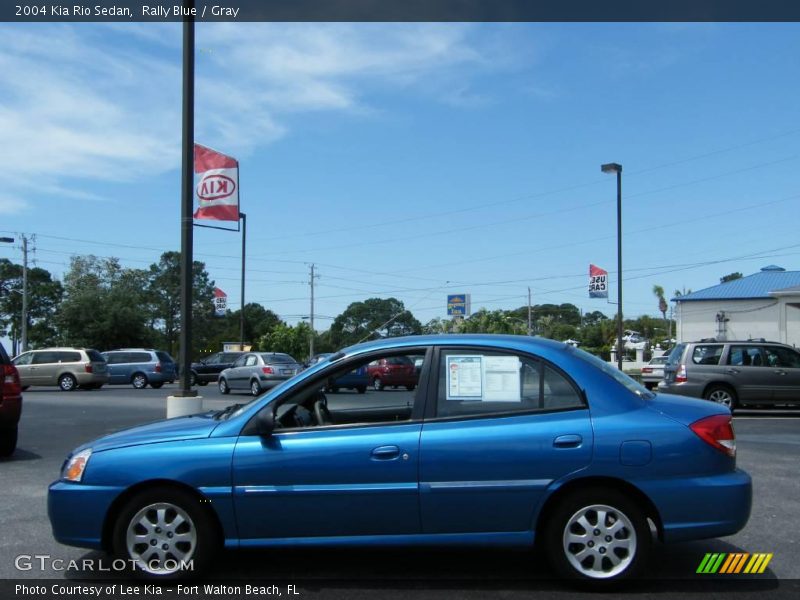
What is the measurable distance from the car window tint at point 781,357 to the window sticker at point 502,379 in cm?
1412

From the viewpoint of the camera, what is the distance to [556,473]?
4809mm

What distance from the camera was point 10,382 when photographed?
1026cm

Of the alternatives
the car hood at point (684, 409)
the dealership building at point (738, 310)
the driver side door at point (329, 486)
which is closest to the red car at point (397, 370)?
the driver side door at point (329, 486)

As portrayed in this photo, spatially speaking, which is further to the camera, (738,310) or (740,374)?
(738,310)

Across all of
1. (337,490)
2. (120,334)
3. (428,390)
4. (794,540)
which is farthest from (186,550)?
(120,334)

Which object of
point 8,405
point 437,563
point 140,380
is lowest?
point 140,380

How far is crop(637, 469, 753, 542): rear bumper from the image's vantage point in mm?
4797

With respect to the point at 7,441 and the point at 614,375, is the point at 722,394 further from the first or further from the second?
the point at 7,441

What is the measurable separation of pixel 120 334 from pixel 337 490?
57407 millimetres

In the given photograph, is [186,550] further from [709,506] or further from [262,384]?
[262,384]

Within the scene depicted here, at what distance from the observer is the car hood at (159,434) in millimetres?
5098

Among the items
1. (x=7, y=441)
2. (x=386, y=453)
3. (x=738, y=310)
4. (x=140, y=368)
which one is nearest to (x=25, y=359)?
(x=140, y=368)

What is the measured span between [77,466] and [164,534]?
769 millimetres

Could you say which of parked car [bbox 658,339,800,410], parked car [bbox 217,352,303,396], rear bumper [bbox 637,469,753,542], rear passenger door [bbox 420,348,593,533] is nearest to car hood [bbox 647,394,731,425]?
rear bumper [bbox 637,469,753,542]
